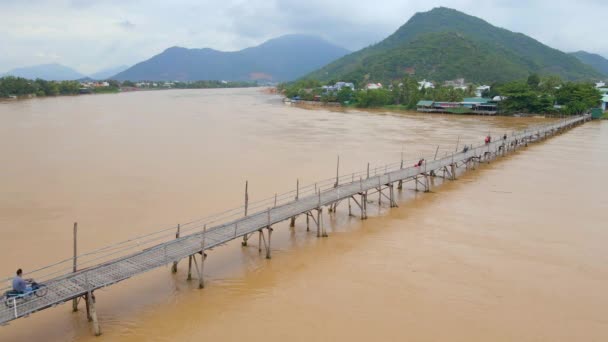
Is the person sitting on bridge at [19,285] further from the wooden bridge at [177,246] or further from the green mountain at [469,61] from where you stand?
the green mountain at [469,61]

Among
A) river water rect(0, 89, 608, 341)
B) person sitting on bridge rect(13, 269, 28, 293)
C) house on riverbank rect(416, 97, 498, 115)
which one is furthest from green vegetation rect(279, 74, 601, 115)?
person sitting on bridge rect(13, 269, 28, 293)

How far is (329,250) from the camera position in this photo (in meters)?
15.6

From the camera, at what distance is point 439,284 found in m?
13.2

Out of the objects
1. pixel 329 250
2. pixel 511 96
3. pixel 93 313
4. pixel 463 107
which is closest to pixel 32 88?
pixel 463 107

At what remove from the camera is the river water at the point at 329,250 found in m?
11.1

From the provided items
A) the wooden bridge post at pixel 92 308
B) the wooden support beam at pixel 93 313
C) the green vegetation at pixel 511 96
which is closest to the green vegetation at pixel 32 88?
the green vegetation at pixel 511 96

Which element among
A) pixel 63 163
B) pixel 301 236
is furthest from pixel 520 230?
pixel 63 163

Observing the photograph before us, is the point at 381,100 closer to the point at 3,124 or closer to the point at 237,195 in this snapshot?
the point at 3,124

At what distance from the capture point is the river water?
11.1 meters

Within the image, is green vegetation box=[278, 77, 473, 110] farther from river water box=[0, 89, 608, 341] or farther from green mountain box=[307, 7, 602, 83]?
river water box=[0, 89, 608, 341]

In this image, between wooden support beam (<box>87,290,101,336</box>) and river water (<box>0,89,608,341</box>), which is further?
river water (<box>0,89,608,341</box>)

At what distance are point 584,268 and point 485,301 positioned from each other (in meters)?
4.53

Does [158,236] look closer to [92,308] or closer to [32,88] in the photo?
[92,308]

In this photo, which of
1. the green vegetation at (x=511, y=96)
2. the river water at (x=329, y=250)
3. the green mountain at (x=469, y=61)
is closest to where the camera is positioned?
the river water at (x=329, y=250)
